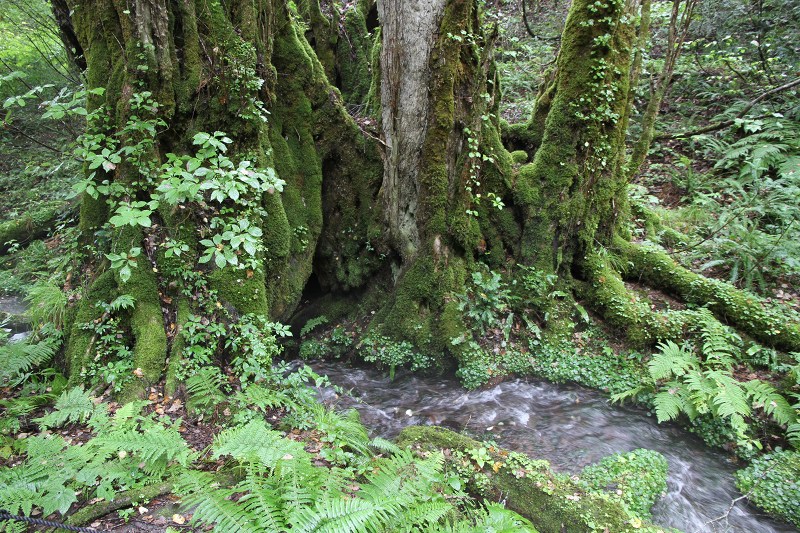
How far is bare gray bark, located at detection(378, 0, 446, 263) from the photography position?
568 cm

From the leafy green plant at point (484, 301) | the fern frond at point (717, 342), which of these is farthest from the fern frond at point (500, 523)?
the fern frond at point (717, 342)

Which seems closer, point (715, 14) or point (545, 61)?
point (715, 14)

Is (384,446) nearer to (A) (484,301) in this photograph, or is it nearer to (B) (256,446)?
(B) (256,446)

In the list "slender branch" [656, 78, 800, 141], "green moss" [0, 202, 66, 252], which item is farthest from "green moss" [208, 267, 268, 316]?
"slender branch" [656, 78, 800, 141]

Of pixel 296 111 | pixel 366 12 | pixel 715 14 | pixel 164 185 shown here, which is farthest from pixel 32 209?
pixel 715 14

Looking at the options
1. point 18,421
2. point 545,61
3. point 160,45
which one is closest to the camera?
point 18,421


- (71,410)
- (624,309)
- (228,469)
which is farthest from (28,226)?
(624,309)

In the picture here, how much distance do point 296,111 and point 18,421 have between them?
5.25 meters

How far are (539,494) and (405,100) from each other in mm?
5192

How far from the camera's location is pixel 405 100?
6.03m

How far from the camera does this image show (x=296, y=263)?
654 centimetres

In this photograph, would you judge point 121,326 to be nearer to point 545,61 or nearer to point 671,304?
point 671,304

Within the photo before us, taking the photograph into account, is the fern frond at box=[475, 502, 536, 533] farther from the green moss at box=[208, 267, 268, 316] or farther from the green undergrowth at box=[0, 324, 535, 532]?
the green moss at box=[208, 267, 268, 316]

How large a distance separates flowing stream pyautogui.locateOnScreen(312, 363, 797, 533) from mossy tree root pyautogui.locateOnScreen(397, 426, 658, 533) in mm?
722
